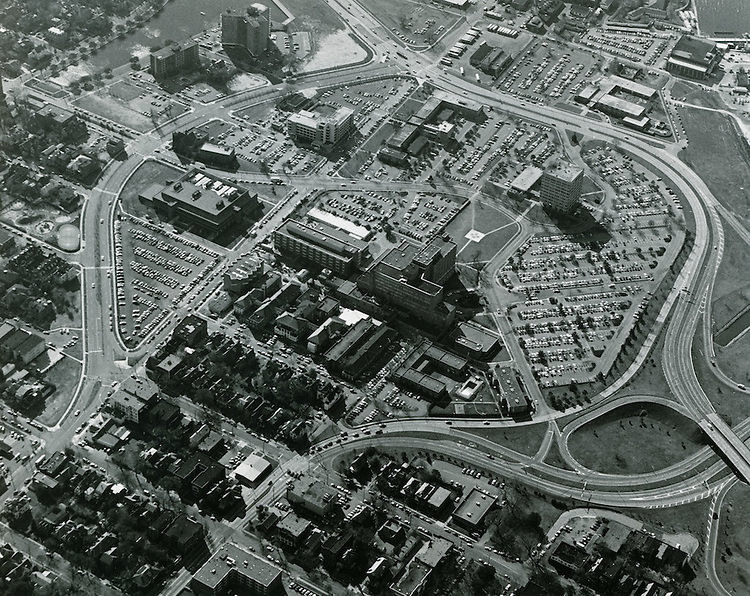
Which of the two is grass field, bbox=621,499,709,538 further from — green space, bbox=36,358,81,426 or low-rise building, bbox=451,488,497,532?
green space, bbox=36,358,81,426

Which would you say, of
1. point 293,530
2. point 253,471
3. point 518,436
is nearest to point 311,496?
point 293,530

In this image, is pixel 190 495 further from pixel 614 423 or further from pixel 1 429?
pixel 614 423

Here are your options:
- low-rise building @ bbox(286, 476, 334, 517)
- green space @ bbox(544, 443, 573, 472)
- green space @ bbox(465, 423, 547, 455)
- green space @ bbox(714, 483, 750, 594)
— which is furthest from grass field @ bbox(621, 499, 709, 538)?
low-rise building @ bbox(286, 476, 334, 517)

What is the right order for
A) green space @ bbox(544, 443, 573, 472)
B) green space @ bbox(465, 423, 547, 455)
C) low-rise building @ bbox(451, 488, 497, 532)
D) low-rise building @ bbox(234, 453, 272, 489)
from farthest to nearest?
green space @ bbox(465, 423, 547, 455) < green space @ bbox(544, 443, 573, 472) < low-rise building @ bbox(234, 453, 272, 489) < low-rise building @ bbox(451, 488, 497, 532)

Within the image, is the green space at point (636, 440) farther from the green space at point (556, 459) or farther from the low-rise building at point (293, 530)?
the low-rise building at point (293, 530)

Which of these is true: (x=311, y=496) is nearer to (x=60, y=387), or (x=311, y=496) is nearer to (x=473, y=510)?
(x=473, y=510)

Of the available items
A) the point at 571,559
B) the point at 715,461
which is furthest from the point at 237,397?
the point at 715,461
